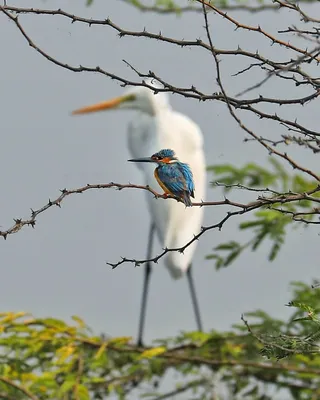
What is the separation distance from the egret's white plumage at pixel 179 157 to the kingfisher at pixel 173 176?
15.0 ft

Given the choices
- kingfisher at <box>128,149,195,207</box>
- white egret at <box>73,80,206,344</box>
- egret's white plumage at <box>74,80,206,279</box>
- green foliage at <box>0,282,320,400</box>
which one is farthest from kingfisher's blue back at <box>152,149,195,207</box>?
white egret at <box>73,80,206,344</box>

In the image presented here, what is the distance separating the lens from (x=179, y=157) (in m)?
7.07

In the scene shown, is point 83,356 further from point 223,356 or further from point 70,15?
point 70,15

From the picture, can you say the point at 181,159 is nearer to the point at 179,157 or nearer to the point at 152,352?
the point at 179,157

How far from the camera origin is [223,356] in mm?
5348

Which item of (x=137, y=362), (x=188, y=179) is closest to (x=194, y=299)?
(x=137, y=362)

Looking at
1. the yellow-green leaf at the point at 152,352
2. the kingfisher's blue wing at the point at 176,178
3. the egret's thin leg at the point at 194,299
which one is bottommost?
the kingfisher's blue wing at the point at 176,178

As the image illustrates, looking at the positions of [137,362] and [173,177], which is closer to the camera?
[173,177]

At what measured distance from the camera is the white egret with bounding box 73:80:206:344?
7.32m

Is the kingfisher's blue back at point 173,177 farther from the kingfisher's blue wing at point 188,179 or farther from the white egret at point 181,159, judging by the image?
the white egret at point 181,159

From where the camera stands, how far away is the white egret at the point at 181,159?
24.0 feet

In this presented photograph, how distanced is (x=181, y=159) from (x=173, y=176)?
16.3 feet

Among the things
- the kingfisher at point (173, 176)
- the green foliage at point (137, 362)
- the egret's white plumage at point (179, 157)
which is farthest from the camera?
the egret's white plumage at point (179, 157)

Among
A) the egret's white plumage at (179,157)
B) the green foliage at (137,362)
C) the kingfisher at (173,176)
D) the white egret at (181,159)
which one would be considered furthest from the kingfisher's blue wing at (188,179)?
the white egret at (181,159)
